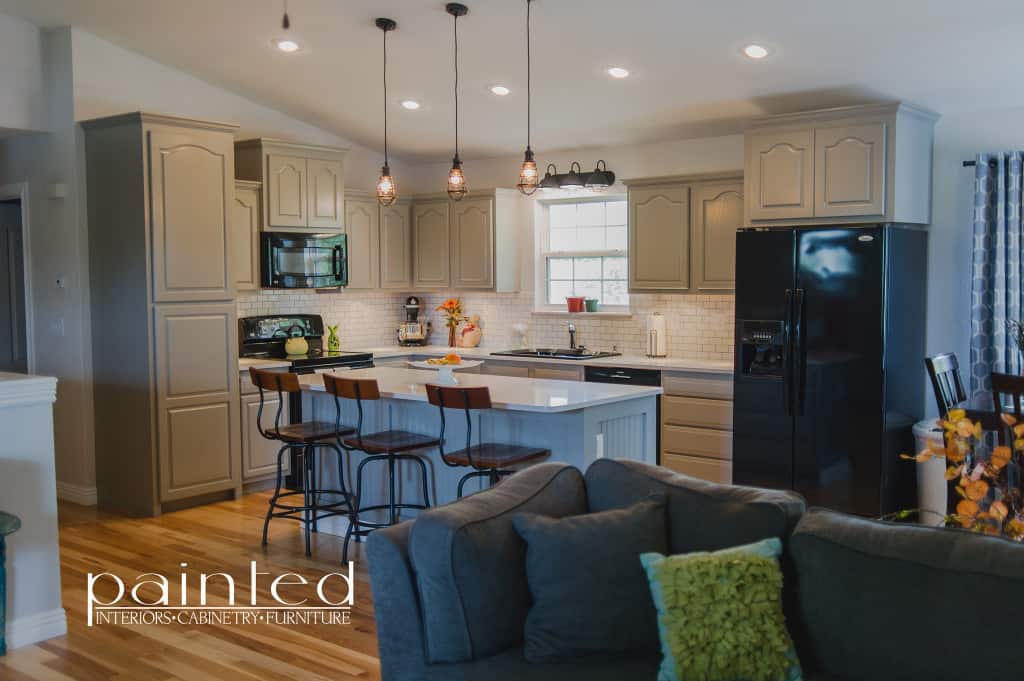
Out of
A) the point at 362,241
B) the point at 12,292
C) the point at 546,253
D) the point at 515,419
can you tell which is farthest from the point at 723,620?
the point at 12,292

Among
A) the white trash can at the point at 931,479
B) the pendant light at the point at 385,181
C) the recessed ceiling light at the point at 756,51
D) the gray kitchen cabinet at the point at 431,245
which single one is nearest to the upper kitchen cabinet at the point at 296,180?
the gray kitchen cabinet at the point at 431,245

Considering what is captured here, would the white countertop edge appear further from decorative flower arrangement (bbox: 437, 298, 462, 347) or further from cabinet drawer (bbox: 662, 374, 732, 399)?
decorative flower arrangement (bbox: 437, 298, 462, 347)

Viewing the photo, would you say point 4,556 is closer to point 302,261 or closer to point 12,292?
point 302,261

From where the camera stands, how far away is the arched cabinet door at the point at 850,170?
551 centimetres

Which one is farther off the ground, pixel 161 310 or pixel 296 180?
pixel 296 180

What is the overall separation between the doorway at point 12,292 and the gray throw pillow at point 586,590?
18.5 ft

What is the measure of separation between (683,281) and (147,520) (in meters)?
3.84

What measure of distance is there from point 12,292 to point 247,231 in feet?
6.35

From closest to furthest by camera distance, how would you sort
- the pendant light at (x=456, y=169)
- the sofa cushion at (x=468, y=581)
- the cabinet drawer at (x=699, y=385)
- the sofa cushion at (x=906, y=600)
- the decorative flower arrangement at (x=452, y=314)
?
1. the sofa cushion at (x=906, y=600)
2. the sofa cushion at (x=468, y=581)
3. the pendant light at (x=456, y=169)
4. the cabinet drawer at (x=699, y=385)
5. the decorative flower arrangement at (x=452, y=314)

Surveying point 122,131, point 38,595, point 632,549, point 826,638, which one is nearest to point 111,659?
point 38,595

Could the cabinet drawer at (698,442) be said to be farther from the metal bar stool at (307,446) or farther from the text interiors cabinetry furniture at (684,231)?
the metal bar stool at (307,446)

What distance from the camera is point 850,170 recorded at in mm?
5609

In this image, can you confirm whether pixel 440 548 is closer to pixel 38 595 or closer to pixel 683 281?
pixel 38 595

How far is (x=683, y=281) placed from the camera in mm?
6707
